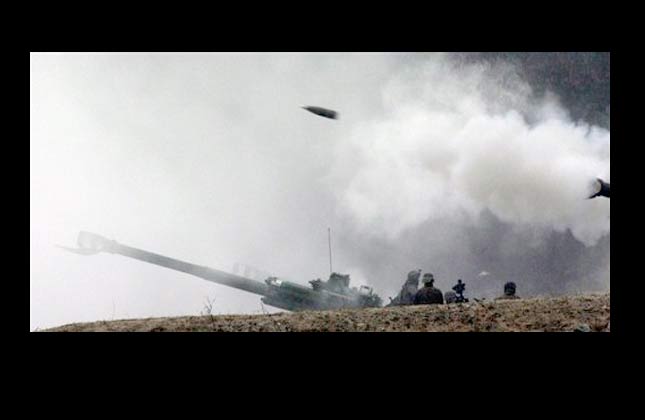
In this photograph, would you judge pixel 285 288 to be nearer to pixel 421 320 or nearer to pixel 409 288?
pixel 409 288

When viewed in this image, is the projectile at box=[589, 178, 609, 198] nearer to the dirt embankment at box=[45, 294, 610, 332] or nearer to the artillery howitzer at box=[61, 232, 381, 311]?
the dirt embankment at box=[45, 294, 610, 332]

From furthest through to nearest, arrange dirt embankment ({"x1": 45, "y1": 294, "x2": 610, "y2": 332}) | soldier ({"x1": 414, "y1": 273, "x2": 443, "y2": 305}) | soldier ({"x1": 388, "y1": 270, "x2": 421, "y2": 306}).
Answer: soldier ({"x1": 388, "y1": 270, "x2": 421, "y2": 306}) < soldier ({"x1": 414, "y1": 273, "x2": 443, "y2": 305}) < dirt embankment ({"x1": 45, "y1": 294, "x2": 610, "y2": 332})

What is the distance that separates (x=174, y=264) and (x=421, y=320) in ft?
33.4

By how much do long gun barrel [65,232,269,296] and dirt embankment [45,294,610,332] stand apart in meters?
6.70

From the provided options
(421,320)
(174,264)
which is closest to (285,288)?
(174,264)

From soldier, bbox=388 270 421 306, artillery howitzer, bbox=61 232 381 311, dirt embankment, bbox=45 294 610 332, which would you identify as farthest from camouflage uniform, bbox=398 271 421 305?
dirt embankment, bbox=45 294 610 332

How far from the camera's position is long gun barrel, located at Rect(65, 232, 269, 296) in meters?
17.2

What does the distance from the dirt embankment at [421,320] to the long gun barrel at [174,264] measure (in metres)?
6.70

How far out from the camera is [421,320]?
9.70 metres

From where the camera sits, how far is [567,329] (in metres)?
8.69

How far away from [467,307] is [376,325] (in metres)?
2.21

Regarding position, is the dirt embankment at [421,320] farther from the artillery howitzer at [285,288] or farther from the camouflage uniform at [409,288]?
the artillery howitzer at [285,288]
